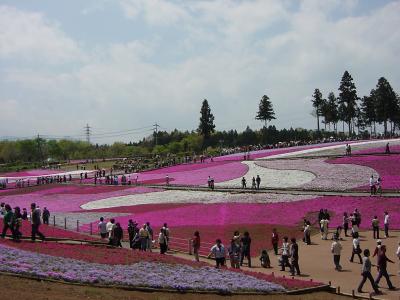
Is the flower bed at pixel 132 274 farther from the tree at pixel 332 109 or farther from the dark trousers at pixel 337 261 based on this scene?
the tree at pixel 332 109

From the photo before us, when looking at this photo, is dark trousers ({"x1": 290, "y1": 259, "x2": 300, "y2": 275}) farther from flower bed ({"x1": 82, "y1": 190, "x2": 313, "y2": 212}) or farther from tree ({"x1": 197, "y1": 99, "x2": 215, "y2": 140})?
tree ({"x1": 197, "y1": 99, "x2": 215, "y2": 140})

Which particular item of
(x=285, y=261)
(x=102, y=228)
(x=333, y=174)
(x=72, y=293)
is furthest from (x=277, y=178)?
(x=72, y=293)

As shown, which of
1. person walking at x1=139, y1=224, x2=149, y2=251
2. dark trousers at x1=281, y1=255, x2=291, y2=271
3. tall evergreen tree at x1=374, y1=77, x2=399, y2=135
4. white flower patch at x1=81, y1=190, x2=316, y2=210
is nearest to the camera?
dark trousers at x1=281, y1=255, x2=291, y2=271

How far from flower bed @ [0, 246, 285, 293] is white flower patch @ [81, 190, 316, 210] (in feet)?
87.7

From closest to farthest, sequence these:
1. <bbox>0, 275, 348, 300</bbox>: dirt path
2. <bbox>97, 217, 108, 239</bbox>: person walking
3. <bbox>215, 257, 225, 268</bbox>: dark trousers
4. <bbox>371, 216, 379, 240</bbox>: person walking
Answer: <bbox>0, 275, 348, 300</bbox>: dirt path, <bbox>215, 257, 225, 268</bbox>: dark trousers, <bbox>97, 217, 108, 239</bbox>: person walking, <bbox>371, 216, 379, 240</bbox>: person walking

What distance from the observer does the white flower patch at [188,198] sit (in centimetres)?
4919

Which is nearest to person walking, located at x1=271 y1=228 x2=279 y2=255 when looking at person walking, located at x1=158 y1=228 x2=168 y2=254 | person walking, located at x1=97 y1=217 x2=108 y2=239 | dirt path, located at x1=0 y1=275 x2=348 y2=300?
person walking, located at x1=158 y1=228 x2=168 y2=254

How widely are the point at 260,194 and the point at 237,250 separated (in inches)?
1006

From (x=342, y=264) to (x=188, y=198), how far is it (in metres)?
29.9

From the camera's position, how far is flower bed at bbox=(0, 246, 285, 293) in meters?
19.1

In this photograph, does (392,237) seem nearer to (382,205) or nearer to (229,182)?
(382,205)

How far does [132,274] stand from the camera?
20.5 metres

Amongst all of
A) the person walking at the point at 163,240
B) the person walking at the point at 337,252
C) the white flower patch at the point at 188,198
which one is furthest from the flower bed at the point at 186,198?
the person walking at the point at 337,252

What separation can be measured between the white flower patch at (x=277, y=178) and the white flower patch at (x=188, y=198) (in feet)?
19.7
